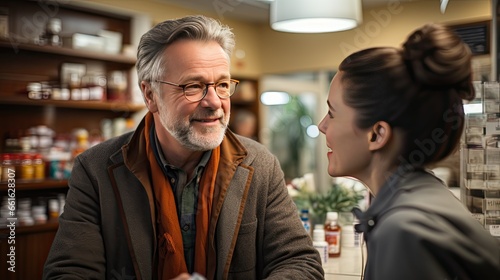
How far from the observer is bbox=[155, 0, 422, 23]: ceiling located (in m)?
5.25

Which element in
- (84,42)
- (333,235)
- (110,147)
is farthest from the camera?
(84,42)

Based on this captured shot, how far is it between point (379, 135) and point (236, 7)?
469cm

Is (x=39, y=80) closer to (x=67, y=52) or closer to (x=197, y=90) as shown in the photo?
(x=67, y=52)

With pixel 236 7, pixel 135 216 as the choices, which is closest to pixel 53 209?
pixel 135 216

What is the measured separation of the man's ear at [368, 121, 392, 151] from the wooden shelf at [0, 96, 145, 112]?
3137mm

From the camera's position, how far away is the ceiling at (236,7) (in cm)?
525

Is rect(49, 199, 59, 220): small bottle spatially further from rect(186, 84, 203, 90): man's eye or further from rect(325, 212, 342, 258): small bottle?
rect(186, 84, 203, 90): man's eye

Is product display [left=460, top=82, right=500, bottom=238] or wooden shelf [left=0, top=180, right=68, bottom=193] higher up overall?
product display [left=460, top=82, right=500, bottom=238]

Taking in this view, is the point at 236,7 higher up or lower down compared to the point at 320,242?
higher up

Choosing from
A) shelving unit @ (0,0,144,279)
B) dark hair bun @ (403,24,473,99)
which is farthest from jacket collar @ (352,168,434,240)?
shelving unit @ (0,0,144,279)

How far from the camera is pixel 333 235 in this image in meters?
1.93

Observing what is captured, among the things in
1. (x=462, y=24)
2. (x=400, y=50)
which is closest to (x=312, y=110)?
(x=462, y=24)

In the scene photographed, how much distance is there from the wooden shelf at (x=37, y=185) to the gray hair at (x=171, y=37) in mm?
2225

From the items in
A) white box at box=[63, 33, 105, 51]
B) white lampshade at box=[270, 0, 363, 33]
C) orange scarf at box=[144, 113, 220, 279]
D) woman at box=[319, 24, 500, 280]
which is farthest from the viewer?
white box at box=[63, 33, 105, 51]
